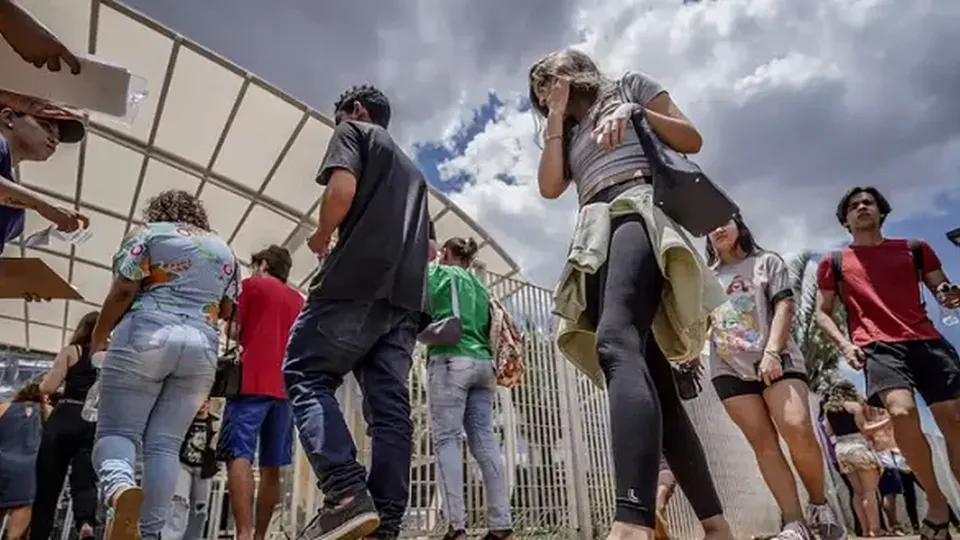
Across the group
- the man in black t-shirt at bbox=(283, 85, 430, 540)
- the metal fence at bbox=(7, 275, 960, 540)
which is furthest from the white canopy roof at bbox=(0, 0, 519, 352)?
the man in black t-shirt at bbox=(283, 85, 430, 540)

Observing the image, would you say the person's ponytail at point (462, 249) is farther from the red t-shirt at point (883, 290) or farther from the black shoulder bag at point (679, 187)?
the black shoulder bag at point (679, 187)

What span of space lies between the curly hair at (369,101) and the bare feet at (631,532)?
2.13 m

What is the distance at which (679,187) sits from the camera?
207 cm

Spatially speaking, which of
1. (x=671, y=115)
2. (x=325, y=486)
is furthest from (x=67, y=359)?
(x=671, y=115)

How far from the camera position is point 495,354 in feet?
13.9

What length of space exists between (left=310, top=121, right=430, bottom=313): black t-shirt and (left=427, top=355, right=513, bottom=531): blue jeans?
1190 mm

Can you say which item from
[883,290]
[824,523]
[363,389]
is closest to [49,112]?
[363,389]

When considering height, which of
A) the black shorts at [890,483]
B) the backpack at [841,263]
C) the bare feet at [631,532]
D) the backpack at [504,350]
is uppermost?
the backpack at [841,263]

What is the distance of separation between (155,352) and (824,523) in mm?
2912

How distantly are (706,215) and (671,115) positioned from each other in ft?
1.18

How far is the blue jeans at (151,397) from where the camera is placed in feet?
8.64

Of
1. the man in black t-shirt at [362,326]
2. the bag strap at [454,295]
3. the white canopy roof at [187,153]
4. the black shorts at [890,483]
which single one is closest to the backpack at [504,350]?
the bag strap at [454,295]

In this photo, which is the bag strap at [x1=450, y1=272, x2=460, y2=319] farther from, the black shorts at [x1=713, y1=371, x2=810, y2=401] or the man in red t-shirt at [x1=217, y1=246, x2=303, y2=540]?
the black shorts at [x1=713, y1=371, x2=810, y2=401]

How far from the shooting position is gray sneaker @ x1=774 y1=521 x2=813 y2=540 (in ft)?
8.88
